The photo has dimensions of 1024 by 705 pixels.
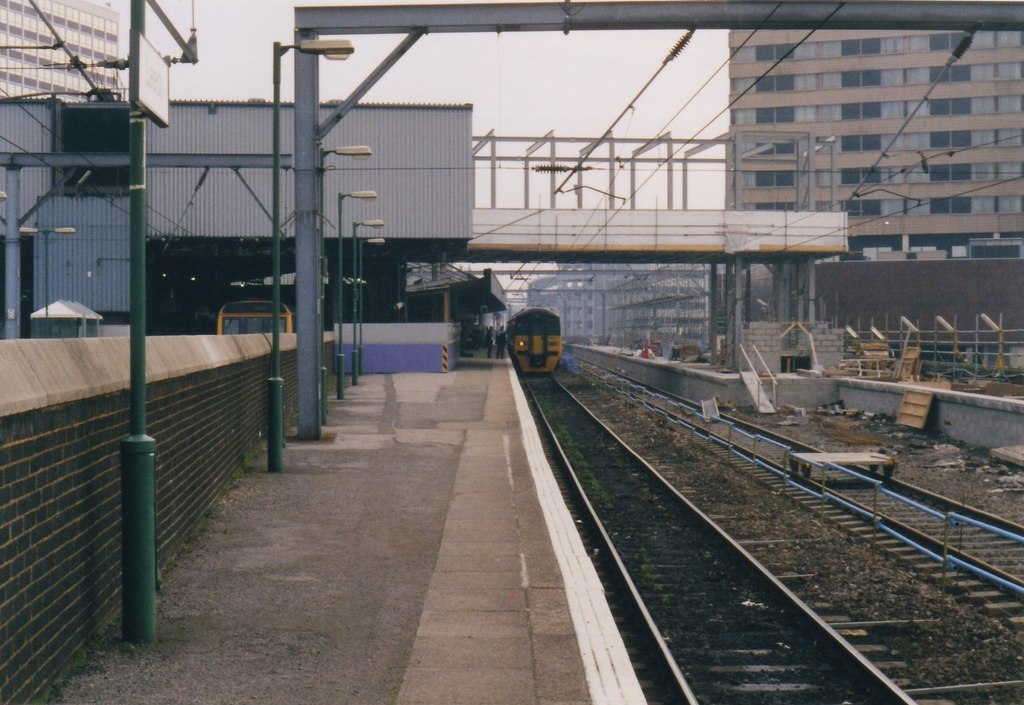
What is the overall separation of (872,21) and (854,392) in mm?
17323

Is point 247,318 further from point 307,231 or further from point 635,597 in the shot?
point 635,597

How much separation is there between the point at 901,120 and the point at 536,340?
42.0 metres

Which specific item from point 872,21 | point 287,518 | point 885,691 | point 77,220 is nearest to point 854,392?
point 872,21

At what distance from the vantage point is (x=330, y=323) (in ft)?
155

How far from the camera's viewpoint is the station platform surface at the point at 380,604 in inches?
234

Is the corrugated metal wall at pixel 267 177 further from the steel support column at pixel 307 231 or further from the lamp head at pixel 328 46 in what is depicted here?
the lamp head at pixel 328 46

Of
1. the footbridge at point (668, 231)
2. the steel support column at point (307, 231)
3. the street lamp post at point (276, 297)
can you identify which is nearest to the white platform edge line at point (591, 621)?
the street lamp post at point (276, 297)

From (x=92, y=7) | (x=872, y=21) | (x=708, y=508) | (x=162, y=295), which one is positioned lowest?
(x=708, y=508)

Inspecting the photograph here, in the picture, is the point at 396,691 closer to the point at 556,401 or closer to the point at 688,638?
the point at 688,638

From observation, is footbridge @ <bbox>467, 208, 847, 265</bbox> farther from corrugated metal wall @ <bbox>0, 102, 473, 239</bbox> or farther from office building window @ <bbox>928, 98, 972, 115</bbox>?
office building window @ <bbox>928, 98, 972, 115</bbox>

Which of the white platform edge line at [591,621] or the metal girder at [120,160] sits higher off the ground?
the metal girder at [120,160]

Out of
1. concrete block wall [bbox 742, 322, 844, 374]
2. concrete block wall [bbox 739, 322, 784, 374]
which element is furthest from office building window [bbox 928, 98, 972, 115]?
concrete block wall [bbox 739, 322, 784, 374]

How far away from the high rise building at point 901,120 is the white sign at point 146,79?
227ft

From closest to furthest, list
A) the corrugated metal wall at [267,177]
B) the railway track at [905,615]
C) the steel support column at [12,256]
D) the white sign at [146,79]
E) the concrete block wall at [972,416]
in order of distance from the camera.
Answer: the white sign at [146,79] → the railway track at [905,615] → the concrete block wall at [972,416] → the steel support column at [12,256] → the corrugated metal wall at [267,177]
